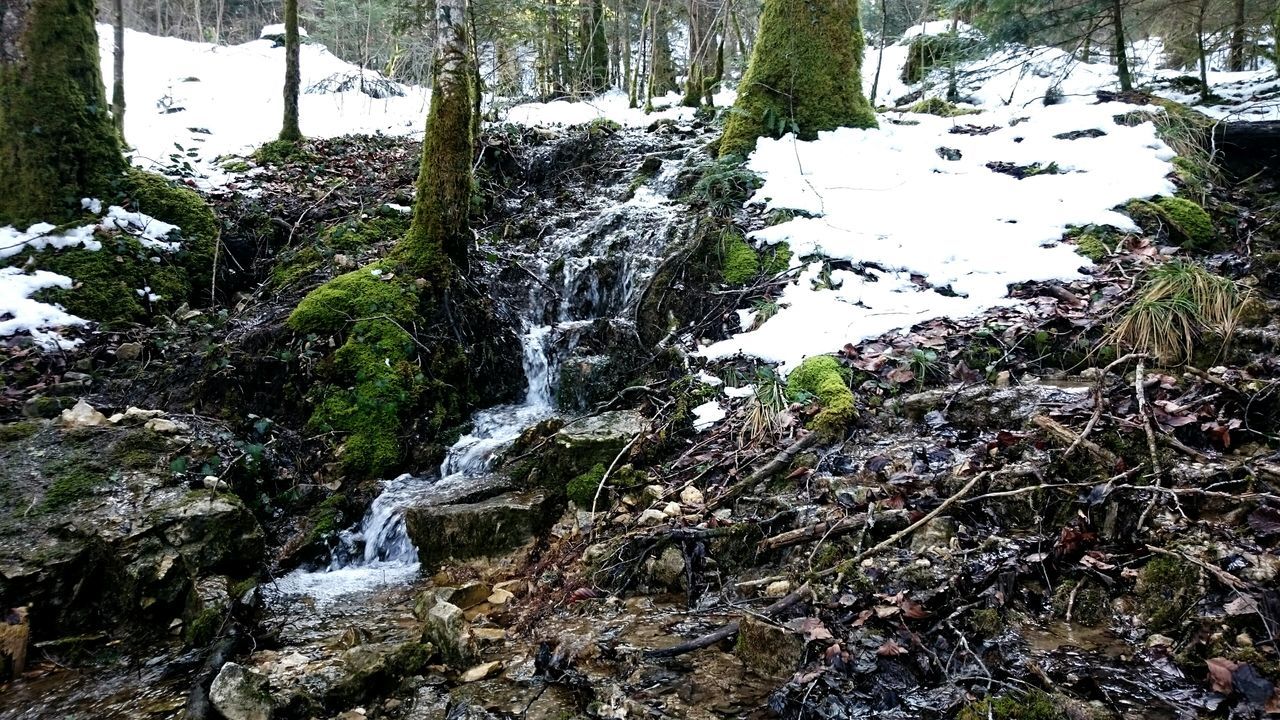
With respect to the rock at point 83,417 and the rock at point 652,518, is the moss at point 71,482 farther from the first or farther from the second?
the rock at point 652,518

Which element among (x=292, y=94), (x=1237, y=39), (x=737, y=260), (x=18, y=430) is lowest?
(x=18, y=430)

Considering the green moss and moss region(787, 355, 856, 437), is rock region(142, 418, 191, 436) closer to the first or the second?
moss region(787, 355, 856, 437)

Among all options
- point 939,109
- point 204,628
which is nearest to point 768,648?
point 204,628

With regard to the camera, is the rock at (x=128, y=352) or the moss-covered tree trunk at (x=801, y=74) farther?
the moss-covered tree trunk at (x=801, y=74)

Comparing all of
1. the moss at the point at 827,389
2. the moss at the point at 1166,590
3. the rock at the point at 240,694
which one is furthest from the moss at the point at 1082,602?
the rock at the point at 240,694

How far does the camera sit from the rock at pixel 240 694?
2742 millimetres

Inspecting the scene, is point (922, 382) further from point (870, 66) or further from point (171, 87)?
point (171, 87)

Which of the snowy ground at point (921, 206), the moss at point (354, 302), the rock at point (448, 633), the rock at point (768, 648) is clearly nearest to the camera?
the rock at point (768, 648)

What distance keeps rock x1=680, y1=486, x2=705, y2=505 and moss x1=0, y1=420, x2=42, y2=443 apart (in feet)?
14.7

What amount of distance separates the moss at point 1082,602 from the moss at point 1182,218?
437 cm

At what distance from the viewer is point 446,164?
622 centimetres

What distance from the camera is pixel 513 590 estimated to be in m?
4.01

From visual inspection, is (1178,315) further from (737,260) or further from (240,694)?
(240,694)

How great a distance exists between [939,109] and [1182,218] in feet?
18.5
